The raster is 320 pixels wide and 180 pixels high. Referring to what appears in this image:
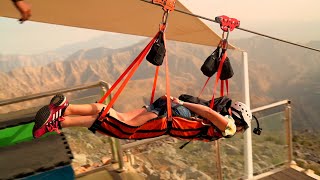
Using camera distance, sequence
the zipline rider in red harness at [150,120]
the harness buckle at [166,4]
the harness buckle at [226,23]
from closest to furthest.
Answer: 1. the zipline rider in red harness at [150,120]
2. the harness buckle at [166,4]
3. the harness buckle at [226,23]

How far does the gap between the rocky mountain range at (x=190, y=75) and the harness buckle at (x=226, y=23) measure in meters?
94.0

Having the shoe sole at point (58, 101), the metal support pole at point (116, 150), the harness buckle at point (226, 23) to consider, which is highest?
the harness buckle at point (226, 23)

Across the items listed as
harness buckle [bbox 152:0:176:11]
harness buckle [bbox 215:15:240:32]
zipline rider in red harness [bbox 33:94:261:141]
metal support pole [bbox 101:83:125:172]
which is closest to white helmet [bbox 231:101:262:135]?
zipline rider in red harness [bbox 33:94:261:141]

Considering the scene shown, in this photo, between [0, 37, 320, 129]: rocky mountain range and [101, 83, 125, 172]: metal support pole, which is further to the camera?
[0, 37, 320, 129]: rocky mountain range

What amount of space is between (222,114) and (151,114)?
897 millimetres

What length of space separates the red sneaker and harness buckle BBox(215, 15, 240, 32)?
2001mm

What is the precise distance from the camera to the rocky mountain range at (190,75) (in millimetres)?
118125

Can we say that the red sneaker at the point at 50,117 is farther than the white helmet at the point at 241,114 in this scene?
No

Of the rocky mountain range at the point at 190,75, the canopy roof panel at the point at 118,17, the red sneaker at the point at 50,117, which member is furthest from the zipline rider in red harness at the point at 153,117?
the rocky mountain range at the point at 190,75

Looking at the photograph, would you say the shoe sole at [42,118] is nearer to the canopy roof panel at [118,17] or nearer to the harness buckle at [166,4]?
the harness buckle at [166,4]

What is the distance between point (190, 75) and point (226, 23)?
534ft

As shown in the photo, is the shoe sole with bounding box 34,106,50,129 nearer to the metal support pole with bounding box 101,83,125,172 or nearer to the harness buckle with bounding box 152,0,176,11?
the metal support pole with bounding box 101,83,125,172

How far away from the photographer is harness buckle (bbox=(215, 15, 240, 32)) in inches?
143

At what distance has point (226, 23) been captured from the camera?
144 inches
